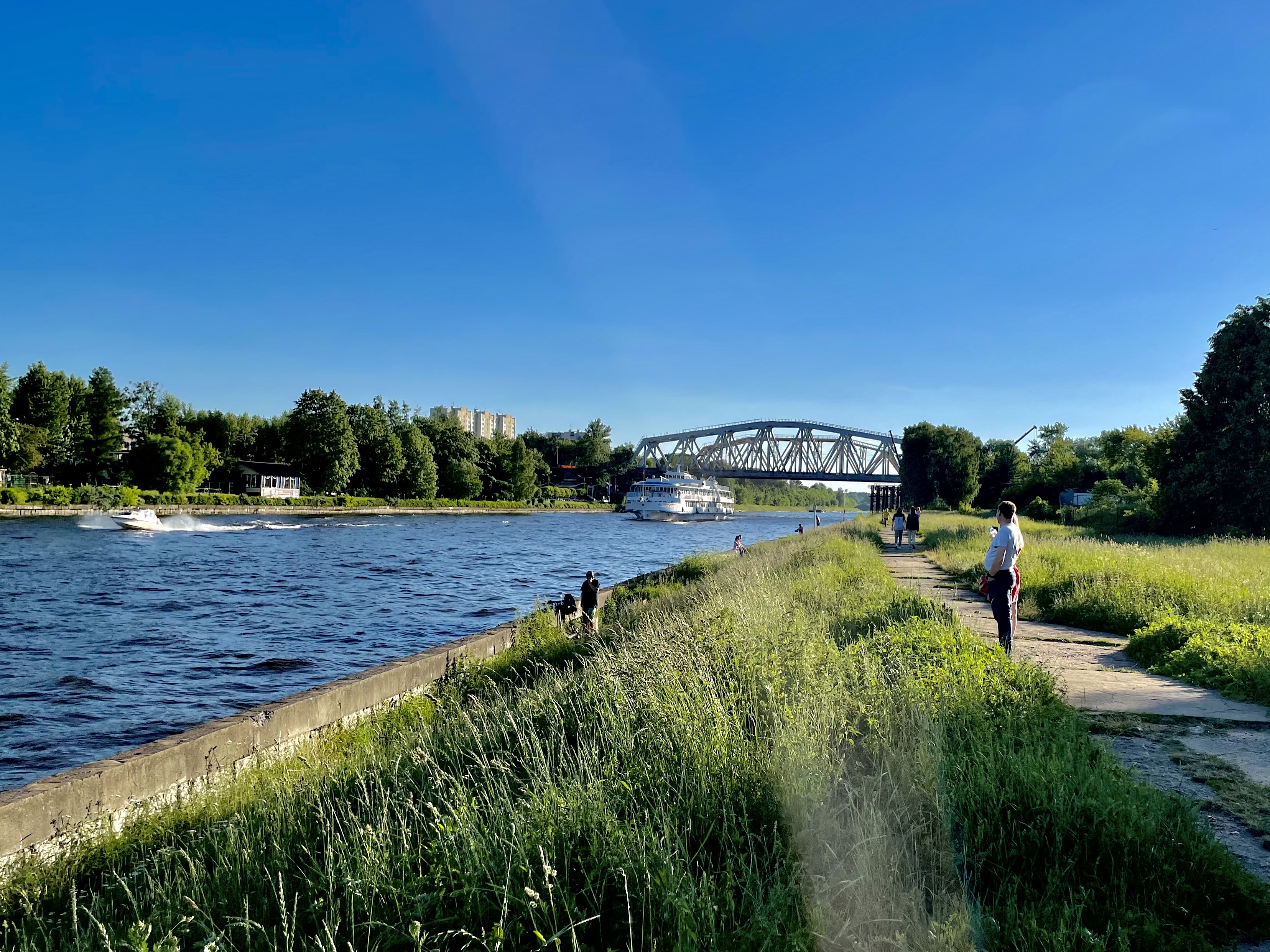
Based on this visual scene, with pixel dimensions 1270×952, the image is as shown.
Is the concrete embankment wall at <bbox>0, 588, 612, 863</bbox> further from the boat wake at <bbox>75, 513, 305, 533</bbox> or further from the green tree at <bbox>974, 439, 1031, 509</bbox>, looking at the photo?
the green tree at <bbox>974, 439, 1031, 509</bbox>

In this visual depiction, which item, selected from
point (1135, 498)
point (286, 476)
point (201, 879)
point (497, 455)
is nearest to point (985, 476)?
point (1135, 498)

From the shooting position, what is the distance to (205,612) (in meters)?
21.0

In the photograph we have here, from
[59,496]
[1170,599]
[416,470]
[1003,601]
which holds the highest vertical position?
[416,470]

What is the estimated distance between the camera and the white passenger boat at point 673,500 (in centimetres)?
10962

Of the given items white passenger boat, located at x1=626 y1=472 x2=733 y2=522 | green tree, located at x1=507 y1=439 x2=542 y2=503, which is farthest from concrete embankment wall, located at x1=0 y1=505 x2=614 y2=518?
white passenger boat, located at x1=626 y1=472 x2=733 y2=522

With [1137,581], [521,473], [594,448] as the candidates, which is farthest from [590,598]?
[594,448]

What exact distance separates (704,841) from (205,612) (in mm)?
20806

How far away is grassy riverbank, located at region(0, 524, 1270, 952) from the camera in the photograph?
336 cm

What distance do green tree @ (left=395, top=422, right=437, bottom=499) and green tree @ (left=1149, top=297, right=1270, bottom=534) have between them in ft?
270

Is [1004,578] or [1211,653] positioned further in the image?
[1004,578]

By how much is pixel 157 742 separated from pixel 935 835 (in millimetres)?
6402

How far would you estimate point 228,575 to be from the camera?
29078 millimetres

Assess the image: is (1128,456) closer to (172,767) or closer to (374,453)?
(172,767)

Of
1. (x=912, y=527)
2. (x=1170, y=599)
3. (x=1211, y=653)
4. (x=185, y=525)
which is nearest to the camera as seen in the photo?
(x=1211, y=653)
